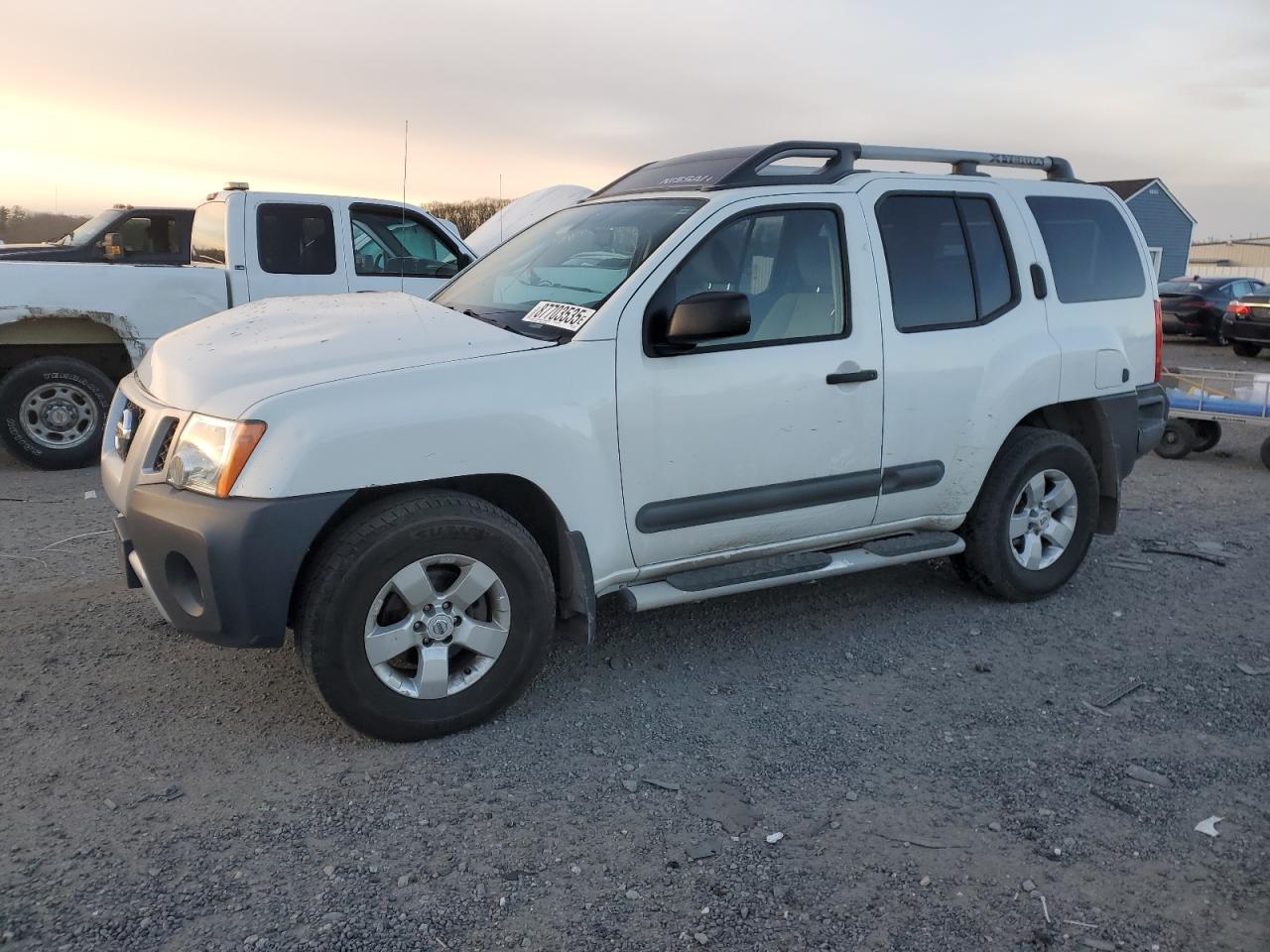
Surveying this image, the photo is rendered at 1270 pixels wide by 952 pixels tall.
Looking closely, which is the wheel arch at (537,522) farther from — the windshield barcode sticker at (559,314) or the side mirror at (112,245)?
the side mirror at (112,245)

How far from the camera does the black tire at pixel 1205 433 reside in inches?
354

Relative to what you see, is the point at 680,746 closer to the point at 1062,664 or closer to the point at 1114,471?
the point at 1062,664

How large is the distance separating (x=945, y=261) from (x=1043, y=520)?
55.4 inches

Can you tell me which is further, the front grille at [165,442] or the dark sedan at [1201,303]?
the dark sedan at [1201,303]

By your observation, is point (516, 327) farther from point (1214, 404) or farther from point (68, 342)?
point (1214, 404)

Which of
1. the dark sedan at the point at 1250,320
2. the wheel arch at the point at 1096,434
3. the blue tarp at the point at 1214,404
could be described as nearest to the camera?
the wheel arch at the point at 1096,434

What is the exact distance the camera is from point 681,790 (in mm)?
3395

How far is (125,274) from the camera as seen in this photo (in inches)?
301

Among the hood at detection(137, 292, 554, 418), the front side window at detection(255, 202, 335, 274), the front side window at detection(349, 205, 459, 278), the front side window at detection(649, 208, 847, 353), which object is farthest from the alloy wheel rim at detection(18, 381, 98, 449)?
the front side window at detection(649, 208, 847, 353)

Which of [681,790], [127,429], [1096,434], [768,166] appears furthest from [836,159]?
[127,429]

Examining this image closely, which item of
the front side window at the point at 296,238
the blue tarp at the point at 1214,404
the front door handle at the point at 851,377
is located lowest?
the blue tarp at the point at 1214,404

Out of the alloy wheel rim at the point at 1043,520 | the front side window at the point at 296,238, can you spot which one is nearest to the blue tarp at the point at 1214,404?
the alloy wheel rim at the point at 1043,520

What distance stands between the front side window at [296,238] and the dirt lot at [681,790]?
3.94m

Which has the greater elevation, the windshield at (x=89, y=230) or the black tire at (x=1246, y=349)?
the windshield at (x=89, y=230)
